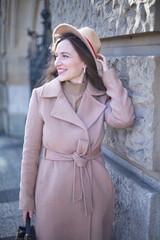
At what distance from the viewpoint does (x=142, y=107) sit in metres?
1.85

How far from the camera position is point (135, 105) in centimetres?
191

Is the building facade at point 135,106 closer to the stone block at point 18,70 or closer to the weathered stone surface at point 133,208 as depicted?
the weathered stone surface at point 133,208

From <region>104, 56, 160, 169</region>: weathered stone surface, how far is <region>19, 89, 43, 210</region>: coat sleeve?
640mm

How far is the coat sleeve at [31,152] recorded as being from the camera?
186cm

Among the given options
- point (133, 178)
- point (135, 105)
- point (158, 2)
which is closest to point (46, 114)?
point (135, 105)

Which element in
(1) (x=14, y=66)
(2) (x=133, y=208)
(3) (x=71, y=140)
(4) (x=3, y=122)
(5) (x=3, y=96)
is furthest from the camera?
(4) (x=3, y=122)

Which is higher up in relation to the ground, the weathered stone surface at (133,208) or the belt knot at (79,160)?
the belt knot at (79,160)

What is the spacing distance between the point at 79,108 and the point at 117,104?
0.25 m

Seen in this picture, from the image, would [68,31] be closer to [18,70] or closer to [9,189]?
[9,189]

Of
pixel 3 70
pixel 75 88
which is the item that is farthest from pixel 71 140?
pixel 3 70

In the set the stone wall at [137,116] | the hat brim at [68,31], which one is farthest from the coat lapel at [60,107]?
the stone wall at [137,116]

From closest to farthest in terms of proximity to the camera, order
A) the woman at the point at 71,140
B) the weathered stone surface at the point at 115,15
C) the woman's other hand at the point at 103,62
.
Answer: the weathered stone surface at the point at 115,15
the woman at the point at 71,140
the woman's other hand at the point at 103,62

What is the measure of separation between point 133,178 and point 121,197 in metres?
0.23

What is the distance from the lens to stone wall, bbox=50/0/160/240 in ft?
5.79
